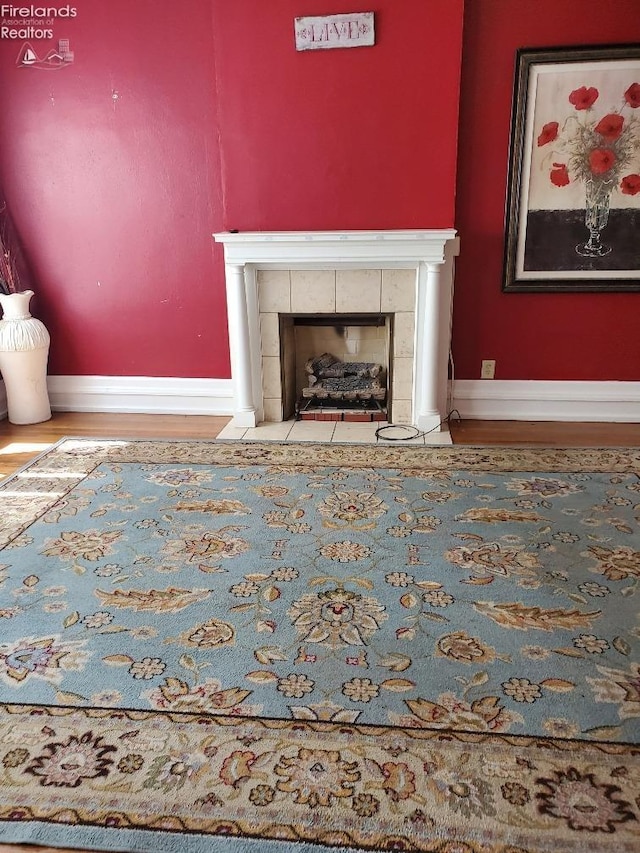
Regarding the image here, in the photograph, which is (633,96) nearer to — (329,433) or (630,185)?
(630,185)

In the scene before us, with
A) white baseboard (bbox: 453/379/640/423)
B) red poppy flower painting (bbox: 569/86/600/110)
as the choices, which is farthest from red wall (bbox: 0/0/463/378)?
white baseboard (bbox: 453/379/640/423)

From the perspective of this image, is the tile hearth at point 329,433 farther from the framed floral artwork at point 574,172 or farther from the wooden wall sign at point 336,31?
the wooden wall sign at point 336,31

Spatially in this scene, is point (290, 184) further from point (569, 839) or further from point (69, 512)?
point (569, 839)

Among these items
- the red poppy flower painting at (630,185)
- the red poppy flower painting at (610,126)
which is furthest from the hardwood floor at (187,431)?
the red poppy flower painting at (610,126)

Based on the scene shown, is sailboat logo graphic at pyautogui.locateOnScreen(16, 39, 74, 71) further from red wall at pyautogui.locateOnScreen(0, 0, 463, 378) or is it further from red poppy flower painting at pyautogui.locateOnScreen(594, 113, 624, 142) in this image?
red poppy flower painting at pyautogui.locateOnScreen(594, 113, 624, 142)

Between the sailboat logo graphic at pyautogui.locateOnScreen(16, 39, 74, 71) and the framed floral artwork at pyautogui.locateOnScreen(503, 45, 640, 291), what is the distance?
2486 millimetres

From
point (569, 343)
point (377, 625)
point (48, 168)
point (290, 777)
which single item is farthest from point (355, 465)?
point (48, 168)

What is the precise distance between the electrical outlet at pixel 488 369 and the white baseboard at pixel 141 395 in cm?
155

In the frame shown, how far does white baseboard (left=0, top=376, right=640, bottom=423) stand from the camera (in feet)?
12.6

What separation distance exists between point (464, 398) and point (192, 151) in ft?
7.04

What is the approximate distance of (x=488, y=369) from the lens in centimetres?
389

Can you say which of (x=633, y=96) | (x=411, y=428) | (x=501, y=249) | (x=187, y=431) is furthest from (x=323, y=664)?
(x=633, y=96)

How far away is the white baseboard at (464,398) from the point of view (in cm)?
383

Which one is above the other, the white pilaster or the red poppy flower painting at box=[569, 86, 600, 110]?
the red poppy flower painting at box=[569, 86, 600, 110]
